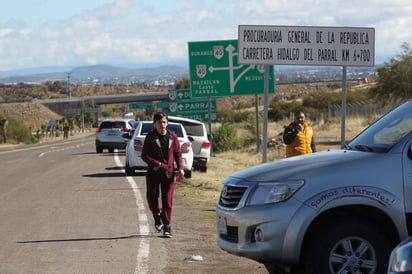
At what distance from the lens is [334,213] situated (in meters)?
7.77

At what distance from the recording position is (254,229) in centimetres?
787

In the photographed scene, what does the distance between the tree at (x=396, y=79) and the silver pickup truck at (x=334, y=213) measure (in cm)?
4338

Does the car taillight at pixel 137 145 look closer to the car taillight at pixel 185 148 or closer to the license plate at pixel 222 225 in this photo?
the car taillight at pixel 185 148

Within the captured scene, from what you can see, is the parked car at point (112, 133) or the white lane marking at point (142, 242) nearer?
the white lane marking at point (142, 242)

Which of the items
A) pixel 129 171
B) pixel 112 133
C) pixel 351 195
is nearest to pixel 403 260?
pixel 351 195

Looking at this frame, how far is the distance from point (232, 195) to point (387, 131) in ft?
5.52

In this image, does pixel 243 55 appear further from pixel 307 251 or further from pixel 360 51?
pixel 307 251

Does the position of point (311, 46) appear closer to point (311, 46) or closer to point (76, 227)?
point (311, 46)

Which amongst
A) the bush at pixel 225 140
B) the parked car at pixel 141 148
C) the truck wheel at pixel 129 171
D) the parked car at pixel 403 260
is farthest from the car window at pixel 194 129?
the parked car at pixel 403 260

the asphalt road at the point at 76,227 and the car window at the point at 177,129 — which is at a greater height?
the car window at the point at 177,129

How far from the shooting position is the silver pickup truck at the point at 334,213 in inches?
301

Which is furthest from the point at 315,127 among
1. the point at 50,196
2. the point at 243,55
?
the point at 243,55

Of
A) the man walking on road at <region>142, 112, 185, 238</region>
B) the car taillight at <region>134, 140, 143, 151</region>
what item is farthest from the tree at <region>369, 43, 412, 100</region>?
the man walking on road at <region>142, 112, 185, 238</region>

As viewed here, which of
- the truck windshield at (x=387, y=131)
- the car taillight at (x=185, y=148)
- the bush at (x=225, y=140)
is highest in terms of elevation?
the truck windshield at (x=387, y=131)
